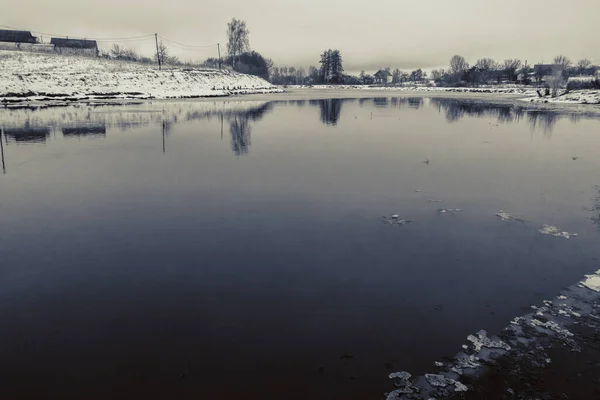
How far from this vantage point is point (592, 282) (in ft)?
22.2

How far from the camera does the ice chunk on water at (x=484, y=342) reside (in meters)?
5.17

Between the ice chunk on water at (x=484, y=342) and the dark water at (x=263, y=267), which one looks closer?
the dark water at (x=263, y=267)

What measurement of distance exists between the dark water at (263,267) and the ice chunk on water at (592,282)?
20cm

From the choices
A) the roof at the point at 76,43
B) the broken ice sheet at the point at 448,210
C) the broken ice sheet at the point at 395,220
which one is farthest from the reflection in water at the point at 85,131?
the roof at the point at 76,43

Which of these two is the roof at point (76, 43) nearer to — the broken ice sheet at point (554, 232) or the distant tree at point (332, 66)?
the distant tree at point (332, 66)

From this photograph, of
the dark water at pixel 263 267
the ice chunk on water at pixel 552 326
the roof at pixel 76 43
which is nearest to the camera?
the dark water at pixel 263 267

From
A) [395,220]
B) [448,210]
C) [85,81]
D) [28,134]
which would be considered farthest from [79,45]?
[448,210]

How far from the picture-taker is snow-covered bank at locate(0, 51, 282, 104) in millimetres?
51125

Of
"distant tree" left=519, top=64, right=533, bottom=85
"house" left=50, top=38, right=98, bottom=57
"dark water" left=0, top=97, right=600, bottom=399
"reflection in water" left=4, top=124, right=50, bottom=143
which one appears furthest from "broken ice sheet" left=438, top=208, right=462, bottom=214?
"distant tree" left=519, top=64, right=533, bottom=85

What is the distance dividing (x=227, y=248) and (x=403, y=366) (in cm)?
450

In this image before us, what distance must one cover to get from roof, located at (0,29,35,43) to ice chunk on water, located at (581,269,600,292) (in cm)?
12685

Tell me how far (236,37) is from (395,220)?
13593 cm

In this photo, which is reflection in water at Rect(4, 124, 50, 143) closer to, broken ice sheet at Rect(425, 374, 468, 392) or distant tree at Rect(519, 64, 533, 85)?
broken ice sheet at Rect(425, 374, 468, 392)

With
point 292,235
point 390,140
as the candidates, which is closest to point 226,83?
point 390,140
